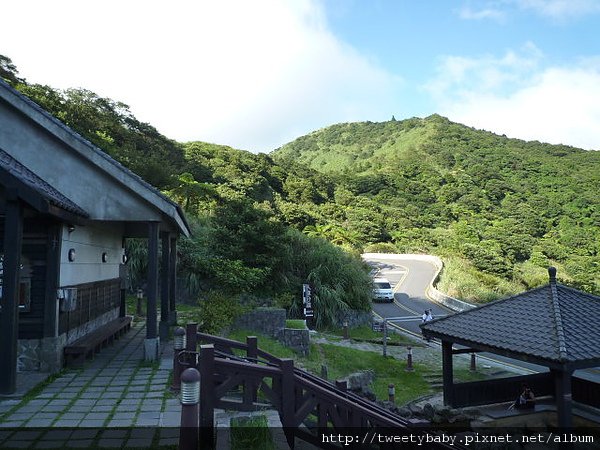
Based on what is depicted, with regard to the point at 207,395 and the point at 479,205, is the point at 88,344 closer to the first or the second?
the point at 207,395

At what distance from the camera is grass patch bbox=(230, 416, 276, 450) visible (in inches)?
174

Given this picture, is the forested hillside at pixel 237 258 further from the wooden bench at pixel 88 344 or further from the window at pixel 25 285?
the window at pixel 25 285

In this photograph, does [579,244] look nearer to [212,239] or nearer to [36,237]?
[212,239]

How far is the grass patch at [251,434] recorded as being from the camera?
442cm

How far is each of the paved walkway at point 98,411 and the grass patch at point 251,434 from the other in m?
0.76

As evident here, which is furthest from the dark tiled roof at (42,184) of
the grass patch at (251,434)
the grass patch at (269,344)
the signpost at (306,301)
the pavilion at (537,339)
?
the signpost at (306,301)

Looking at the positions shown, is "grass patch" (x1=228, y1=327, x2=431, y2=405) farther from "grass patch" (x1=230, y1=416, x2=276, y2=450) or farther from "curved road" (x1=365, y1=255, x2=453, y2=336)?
"grass patch" (x1=230, y1=416, x2=276, y2=450)

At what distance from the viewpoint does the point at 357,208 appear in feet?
208

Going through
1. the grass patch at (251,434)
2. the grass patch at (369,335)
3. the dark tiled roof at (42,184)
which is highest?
the dark tiled roof at (42,184)

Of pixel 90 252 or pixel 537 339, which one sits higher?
pixel 90 252

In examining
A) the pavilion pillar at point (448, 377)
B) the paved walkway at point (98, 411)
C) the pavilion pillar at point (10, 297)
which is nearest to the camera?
the paved walkway at point (98, 411)

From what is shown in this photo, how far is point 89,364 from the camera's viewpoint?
8.80 meters

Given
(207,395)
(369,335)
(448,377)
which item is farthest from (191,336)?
(369,335)

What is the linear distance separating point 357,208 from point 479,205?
24.5 meters
